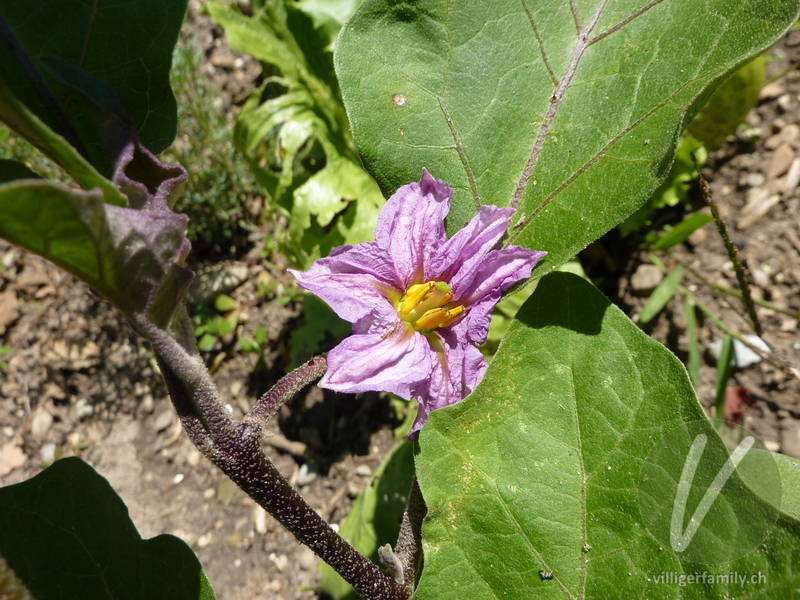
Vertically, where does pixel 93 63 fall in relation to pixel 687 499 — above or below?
above

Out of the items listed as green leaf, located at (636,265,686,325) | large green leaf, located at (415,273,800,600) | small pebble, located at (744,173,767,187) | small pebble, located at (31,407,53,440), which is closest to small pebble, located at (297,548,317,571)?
small pebble, located at (31,407,53,440)

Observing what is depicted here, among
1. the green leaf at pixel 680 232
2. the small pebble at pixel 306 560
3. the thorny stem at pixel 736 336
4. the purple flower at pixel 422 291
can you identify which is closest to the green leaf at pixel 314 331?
the small pebble at pixel 306 560

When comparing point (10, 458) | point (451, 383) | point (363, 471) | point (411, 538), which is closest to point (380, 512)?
point (363, 471)

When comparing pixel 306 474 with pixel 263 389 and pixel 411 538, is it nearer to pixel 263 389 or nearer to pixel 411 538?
pixel 263 389

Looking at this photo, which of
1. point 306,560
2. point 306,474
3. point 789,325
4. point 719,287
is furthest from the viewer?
point 306,474

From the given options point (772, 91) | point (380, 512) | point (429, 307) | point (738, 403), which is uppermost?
point (772, 91)

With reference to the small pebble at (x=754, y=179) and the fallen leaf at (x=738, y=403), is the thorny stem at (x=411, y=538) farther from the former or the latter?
the small pebble at (x=754, y=179)
